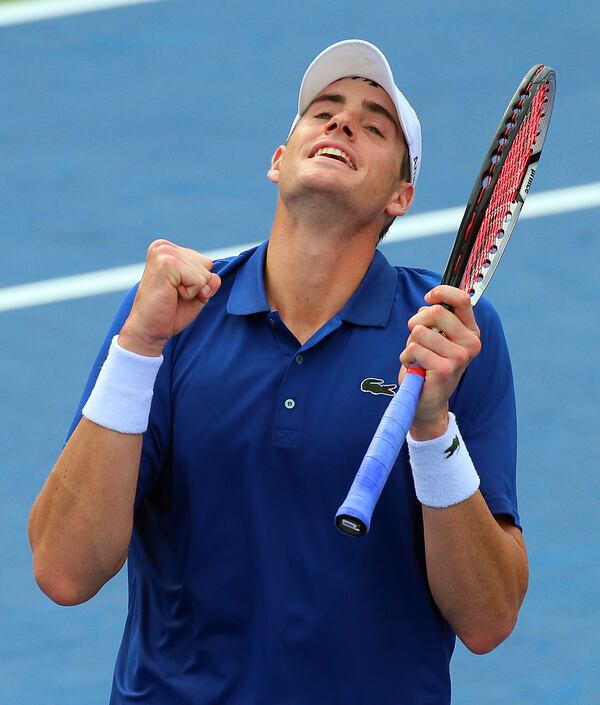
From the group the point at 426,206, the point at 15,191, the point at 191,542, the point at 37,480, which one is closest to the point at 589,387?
the point at 426,206

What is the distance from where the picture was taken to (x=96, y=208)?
30.6 feet

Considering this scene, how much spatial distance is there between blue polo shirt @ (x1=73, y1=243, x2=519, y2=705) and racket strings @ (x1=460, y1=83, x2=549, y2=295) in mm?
147

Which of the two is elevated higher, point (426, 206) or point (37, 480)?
point (426, 206)

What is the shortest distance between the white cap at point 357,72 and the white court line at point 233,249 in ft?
12.5

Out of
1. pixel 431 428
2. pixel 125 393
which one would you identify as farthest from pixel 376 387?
pixel 125 393

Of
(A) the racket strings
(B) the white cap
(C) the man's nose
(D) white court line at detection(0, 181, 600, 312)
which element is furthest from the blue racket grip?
(D) white court line at detection(0, 181, 600, 312)

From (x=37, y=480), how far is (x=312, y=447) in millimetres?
3348

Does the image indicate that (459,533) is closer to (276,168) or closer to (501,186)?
(501,186)

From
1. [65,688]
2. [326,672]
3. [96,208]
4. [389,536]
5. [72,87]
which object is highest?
[72,87]

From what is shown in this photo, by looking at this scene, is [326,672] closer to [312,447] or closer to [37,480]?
[312,447]

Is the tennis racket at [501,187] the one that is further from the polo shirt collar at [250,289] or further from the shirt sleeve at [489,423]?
the polo shirt collar at [250,289]

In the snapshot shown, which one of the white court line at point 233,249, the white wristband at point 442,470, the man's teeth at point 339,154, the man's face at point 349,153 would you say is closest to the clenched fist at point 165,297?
the man's face at point 349,153

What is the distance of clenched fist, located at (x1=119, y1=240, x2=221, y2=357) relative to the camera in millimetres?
4355

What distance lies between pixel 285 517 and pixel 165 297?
2.03ft
